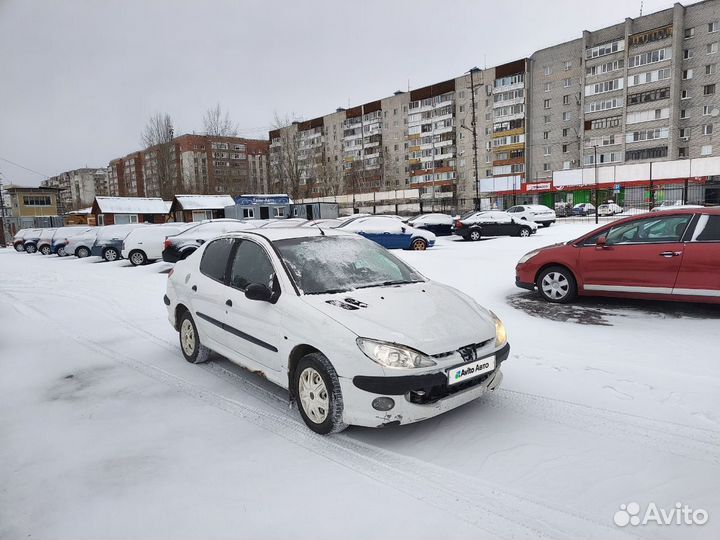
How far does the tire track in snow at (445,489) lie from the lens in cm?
245

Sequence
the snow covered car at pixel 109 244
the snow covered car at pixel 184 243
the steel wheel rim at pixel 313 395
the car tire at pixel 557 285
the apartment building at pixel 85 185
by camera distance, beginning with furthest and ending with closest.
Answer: the apartment building at pixel 85 185 → the snow covered car at pixel 109 244 → the snow covered car at pixel 184 243 → the car tire at pixel 557 285 → the steel wheel rim at pixel 313 395

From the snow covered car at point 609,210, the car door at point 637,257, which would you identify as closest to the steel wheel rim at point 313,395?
the car door at point 637,257

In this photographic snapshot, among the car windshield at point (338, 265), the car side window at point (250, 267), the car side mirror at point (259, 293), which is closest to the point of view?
the car side mirror at point (259, 293)

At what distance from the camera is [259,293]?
3781 mm

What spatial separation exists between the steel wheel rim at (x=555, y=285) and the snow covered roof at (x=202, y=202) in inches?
1798

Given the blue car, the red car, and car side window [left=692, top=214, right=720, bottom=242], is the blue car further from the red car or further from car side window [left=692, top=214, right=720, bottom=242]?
car side window [left=692, top=214, right=720, bottom=242]

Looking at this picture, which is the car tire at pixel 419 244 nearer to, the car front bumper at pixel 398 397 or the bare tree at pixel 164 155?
the car front bumper at pixel 398 397

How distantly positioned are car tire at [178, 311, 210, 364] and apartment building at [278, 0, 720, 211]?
41.0 metres

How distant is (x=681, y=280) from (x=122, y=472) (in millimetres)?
6926

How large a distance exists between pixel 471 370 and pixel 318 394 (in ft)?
3.79

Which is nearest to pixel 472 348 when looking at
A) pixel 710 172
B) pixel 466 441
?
pixel 466 441

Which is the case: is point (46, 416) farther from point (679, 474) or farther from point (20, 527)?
point (679, 474)

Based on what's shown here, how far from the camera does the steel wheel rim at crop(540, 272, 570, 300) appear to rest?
7.48 meters

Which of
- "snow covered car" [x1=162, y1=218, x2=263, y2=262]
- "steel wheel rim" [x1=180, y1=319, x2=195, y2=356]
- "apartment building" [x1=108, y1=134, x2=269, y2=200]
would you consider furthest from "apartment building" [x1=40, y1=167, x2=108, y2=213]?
"steel wheel rim" [x1=180, y1=319, x2=195, y2=356]
